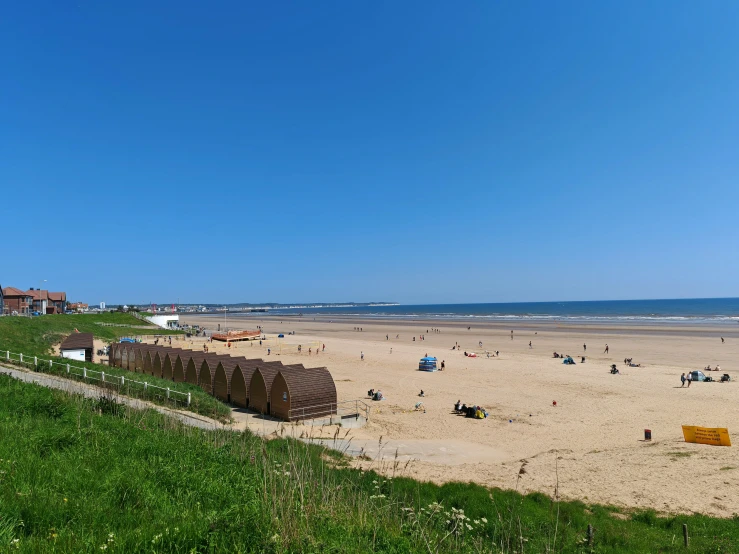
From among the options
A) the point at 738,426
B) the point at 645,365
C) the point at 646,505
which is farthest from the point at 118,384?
the point at 645,365

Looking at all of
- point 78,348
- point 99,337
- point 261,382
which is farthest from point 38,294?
point 261,382

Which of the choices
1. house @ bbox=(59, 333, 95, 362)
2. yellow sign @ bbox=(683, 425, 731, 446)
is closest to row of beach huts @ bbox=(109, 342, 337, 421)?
house @ bbox=(59, 333, 95, 362)

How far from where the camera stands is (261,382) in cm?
2156

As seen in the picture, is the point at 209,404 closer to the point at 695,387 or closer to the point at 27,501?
the point at 27,501

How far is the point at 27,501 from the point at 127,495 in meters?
1.08

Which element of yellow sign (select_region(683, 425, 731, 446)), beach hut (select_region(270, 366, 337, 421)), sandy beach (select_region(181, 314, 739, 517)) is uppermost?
beach hut (select_region(270, 366, 337, 421))

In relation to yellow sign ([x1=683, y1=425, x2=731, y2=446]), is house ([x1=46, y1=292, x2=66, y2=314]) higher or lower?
higher

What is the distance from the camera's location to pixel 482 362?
1774 inches

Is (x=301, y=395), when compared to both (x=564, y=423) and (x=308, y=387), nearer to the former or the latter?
(x=308, y=387)

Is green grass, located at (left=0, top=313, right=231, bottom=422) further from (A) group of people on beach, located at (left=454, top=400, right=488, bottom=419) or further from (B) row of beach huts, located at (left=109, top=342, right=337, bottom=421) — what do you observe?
(A) group of people on beach, located at (left=454, top=400, right=488, bottom=419)

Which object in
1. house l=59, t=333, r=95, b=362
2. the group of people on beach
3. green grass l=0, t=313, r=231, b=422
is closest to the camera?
green grass l=0, t=313, r=231, b=422

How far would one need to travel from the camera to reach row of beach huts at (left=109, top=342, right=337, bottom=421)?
20609mm

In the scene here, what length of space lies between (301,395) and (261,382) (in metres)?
2.29

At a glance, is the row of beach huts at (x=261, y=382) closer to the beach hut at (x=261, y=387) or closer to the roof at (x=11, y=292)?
the beach hut at (x=261, y=387)
